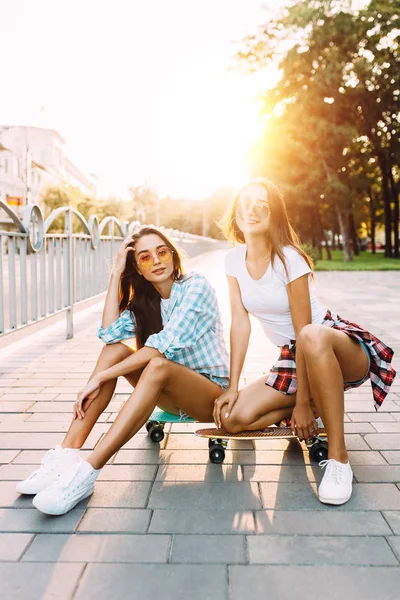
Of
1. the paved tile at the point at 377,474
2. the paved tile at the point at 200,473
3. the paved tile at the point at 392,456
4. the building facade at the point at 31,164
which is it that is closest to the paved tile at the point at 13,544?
the paved tile at the point at 200,473

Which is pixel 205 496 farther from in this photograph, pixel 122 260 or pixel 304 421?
pixel 122 260

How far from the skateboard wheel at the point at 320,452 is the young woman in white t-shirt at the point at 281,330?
0.14m

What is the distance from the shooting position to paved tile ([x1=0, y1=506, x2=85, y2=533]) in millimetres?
2576

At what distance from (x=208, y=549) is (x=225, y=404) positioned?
930mm

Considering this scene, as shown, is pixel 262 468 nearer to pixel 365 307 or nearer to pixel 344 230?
pixel 365 307

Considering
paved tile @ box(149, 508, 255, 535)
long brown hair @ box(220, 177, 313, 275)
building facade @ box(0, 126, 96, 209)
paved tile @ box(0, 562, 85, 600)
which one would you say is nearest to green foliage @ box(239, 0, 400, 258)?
long brown hair @ box(220, 177, 313, 275)

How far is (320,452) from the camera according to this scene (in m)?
3.28

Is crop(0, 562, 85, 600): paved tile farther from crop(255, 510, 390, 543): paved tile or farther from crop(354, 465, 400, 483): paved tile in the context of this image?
crop(354, 465, 400, 483): paved tile

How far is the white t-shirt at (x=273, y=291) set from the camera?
328cm

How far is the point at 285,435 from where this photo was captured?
325cm

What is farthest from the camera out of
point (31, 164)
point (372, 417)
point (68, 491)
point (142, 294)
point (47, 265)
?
point (31, 164)

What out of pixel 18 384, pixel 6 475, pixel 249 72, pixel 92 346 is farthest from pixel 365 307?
pixel 249 72

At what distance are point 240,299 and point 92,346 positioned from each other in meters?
3.53

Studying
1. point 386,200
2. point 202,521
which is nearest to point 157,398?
point 202,521
